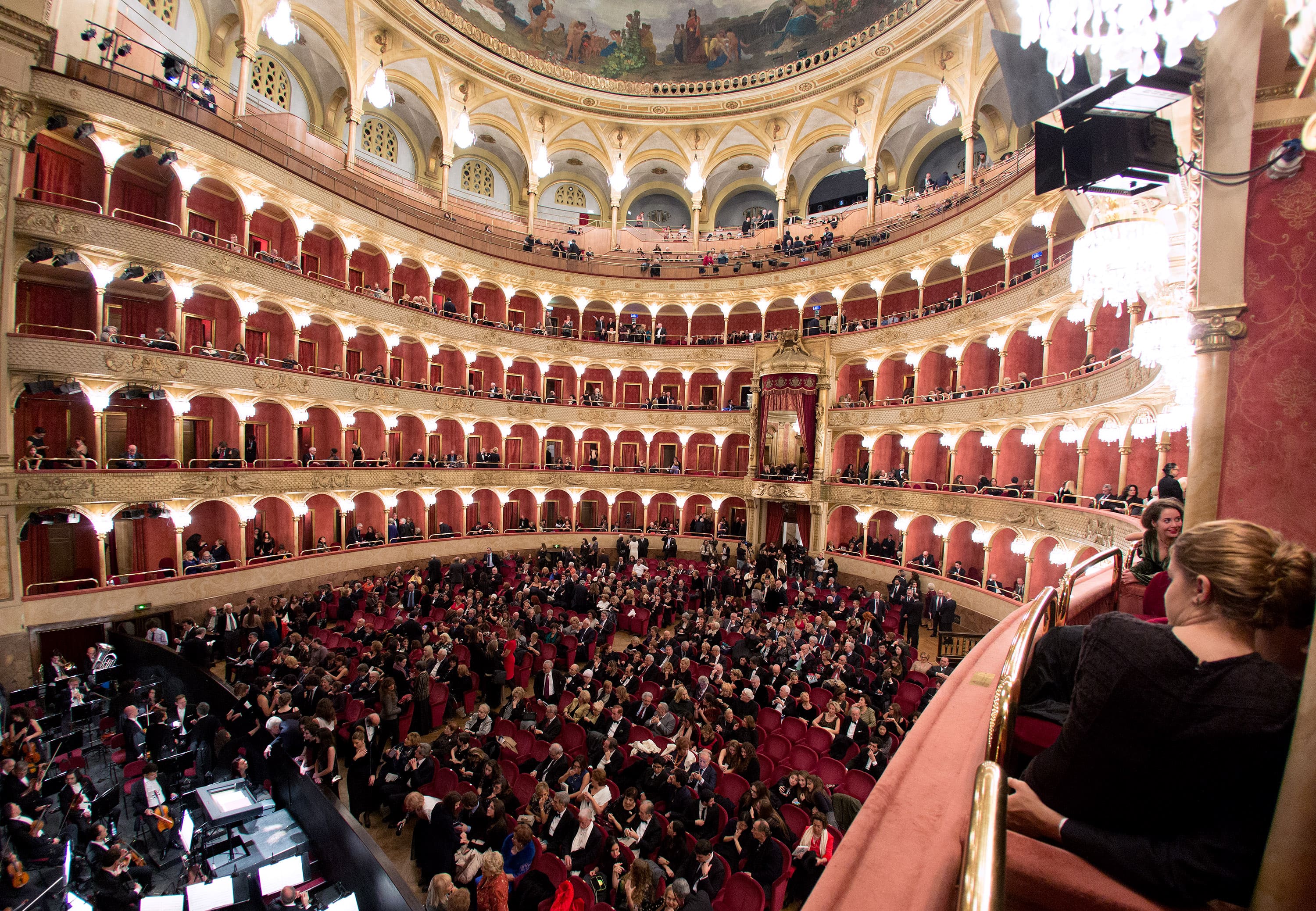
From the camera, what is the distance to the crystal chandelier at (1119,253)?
5293 millimetres

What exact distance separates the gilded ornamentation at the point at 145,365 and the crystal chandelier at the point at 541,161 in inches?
728

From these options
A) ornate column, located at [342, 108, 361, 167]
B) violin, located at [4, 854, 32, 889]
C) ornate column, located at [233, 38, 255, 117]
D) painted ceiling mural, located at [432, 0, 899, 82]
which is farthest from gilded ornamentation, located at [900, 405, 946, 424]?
ornate column, located at [233, 38, 255, 117]

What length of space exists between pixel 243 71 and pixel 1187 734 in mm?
25392

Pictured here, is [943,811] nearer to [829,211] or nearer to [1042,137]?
[1042,137]

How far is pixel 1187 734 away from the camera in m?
1.45

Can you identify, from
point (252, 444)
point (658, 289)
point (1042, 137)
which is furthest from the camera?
point (658, 289)

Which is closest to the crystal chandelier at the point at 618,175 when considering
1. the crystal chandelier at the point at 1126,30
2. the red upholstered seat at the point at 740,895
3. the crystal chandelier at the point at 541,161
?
the crystal chandelier at the point at 541,161

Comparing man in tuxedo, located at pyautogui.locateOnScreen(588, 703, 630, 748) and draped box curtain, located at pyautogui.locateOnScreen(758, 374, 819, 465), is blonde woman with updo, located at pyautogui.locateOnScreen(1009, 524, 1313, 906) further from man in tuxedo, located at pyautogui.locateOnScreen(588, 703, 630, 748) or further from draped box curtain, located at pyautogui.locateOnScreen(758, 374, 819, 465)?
draped box curtain, located at pyautogui.locateOnScreen(758, 374, 819, 465)

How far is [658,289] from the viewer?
2781 cm

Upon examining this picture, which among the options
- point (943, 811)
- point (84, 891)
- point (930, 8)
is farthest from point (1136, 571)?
point (930, 8)

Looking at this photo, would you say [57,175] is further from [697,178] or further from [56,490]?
[697,178]

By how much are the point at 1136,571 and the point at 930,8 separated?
2476 cm

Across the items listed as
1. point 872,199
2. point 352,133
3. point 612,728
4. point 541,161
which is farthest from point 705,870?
point 541,161

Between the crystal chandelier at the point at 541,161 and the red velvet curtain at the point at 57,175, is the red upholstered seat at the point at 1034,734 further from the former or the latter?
the crystal chandelier at the point at 541,161
